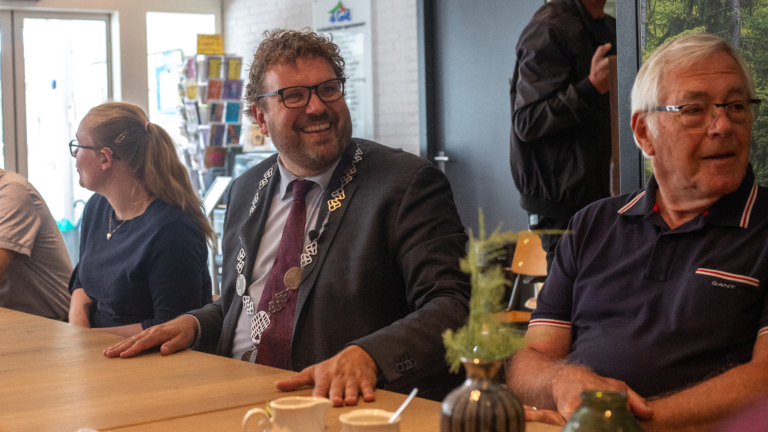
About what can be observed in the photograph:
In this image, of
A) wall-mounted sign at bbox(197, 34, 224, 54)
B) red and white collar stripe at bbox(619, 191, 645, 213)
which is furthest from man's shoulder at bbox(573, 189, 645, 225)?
wall-mounted sign at bbox(197, 34, 224, 54)

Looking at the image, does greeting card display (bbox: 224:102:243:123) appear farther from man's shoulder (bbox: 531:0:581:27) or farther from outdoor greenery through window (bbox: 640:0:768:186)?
outdoor greenery through window (bbox: 640:0:768:186)

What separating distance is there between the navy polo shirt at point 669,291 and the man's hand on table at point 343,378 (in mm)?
538

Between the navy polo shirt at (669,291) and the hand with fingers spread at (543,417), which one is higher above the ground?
the navy polo shirt at (669,291)

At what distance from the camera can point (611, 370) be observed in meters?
1.68

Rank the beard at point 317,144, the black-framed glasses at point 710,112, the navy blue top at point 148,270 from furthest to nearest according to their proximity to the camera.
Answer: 1. the navy blue top at point 148,270
2. the beard at point 317,144
3. the black-framed glasses at point 710,112

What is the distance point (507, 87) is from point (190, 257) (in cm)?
337

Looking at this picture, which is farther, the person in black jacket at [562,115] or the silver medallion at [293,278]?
the person in black jacket at [562,115]

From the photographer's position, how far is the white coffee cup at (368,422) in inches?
40.4

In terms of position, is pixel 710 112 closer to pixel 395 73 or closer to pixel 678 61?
pixel 678 61

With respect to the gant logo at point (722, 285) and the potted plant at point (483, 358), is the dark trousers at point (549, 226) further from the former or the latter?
the potted plant at point (483, 358)

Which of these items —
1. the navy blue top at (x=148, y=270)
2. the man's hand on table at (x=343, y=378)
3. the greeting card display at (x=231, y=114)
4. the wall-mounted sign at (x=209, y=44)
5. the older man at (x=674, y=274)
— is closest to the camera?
the man's hand on table at (x=343, y=378)

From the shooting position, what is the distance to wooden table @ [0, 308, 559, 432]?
1.34 m

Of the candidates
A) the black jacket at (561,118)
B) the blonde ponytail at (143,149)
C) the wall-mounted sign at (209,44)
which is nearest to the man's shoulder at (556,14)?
the black jacket at (561,118)

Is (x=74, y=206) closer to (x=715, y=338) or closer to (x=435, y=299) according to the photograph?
(x=435, y=299)
